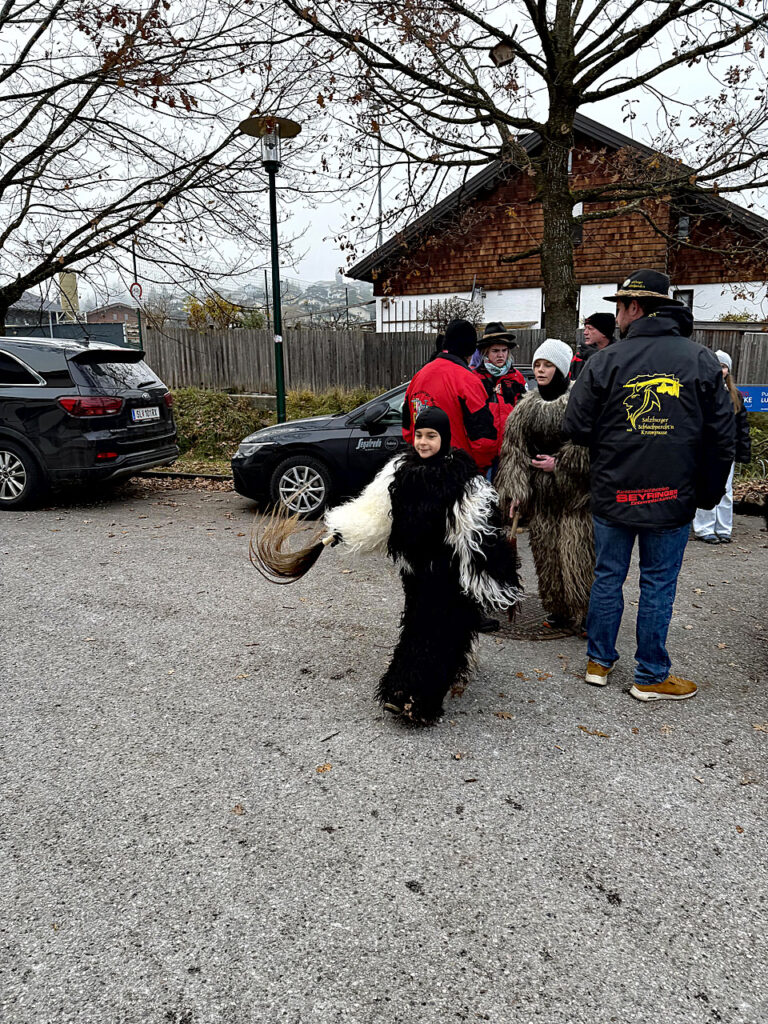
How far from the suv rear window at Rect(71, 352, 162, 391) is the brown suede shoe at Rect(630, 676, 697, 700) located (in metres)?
7.02

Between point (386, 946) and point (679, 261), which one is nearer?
point (386, 946)

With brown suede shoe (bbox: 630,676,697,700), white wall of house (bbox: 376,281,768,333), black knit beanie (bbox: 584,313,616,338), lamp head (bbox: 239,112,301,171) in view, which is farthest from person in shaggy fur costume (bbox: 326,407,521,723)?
white wall of house (bbox: 376,281,768,333)

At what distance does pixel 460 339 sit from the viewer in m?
4.86

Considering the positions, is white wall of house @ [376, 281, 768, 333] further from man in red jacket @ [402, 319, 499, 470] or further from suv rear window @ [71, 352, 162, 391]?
man in red jacket @ [402, 319, 499, 470]

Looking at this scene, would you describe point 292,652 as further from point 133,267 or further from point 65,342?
point 133,267

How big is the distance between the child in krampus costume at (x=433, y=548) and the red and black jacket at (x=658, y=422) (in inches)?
29.7

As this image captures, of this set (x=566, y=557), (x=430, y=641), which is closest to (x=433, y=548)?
(x=430, y=641)

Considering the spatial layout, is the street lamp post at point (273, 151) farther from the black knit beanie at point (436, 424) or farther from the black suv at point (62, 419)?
the black knit beanie at point (436, 424)

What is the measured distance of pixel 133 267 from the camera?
38.8 ft

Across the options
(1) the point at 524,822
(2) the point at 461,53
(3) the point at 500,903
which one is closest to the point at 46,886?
(3) the point at 500,903

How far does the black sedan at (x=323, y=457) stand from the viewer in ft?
26.2

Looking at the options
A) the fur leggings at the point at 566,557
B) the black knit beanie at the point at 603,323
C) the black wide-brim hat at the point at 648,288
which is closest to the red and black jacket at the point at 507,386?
the black knit beanie at the point at 603,323

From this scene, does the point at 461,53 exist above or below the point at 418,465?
above

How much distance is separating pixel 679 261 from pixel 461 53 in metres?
14.6
